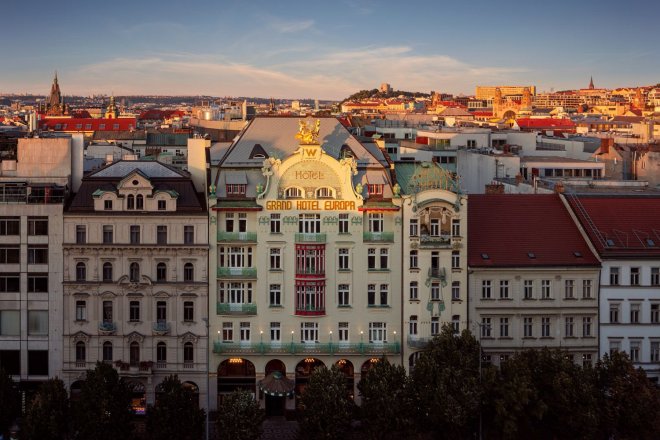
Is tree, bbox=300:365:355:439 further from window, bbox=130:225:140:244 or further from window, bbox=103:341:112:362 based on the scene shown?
window, bbox=130:225:140:244

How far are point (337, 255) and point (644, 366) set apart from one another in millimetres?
25863

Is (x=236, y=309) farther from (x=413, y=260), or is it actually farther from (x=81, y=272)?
(x=413, y=260)

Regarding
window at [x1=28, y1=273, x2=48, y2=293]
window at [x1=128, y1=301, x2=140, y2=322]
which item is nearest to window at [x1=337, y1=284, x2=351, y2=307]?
window at [x1=128, y1=301, x2=140, y2=322]

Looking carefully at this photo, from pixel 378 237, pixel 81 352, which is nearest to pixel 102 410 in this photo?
pixel 81 352

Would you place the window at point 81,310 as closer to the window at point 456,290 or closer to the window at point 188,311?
the window at point 188,311

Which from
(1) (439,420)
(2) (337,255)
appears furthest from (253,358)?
(1) (439,420)

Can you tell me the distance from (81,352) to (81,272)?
6.22 meters

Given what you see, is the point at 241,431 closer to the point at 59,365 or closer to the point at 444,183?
the point at 59,365

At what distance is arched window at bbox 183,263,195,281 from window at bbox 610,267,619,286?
33.0m

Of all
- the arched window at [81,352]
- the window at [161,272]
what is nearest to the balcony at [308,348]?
the window at [161,272]

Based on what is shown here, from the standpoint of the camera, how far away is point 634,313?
297 ft

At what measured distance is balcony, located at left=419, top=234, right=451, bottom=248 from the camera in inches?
3477

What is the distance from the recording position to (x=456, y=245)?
88.6 metres

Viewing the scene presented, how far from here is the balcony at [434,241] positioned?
290 feet
